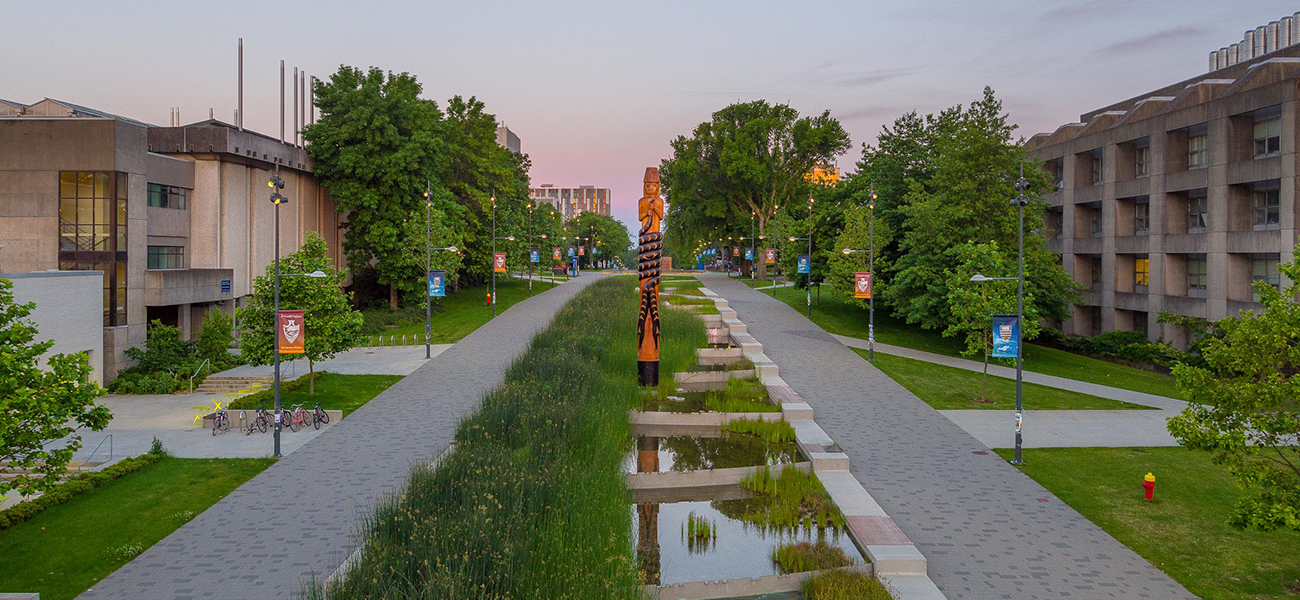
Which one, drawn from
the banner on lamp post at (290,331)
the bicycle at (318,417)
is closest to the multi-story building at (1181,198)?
the bicycle at (318,417)

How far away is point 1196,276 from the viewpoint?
3969 cm

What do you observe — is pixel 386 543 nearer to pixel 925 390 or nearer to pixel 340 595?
pixel 340 595

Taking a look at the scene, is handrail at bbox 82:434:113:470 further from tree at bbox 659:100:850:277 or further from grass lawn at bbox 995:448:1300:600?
tree at bbox 659:100:850:277

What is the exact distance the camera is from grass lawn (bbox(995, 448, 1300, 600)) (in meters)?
12.7

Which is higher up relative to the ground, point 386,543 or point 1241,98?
point 1241,98

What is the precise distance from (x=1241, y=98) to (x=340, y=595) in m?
41.7

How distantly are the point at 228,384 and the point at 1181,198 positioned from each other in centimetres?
4557

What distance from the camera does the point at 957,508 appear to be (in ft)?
51.8

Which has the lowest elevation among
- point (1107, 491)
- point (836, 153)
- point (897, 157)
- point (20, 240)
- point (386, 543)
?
point (1107, 491)

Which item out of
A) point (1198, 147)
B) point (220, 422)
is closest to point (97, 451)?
point (220, 422)

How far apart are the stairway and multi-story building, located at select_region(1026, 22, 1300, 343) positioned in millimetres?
37347

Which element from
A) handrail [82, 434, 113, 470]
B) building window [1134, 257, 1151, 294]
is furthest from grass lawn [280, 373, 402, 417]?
building window [1134, 257, 1151, 294]

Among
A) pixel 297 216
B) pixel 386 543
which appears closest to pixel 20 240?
pixel 297 216

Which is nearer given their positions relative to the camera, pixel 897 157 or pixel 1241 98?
pixel 1241 98
